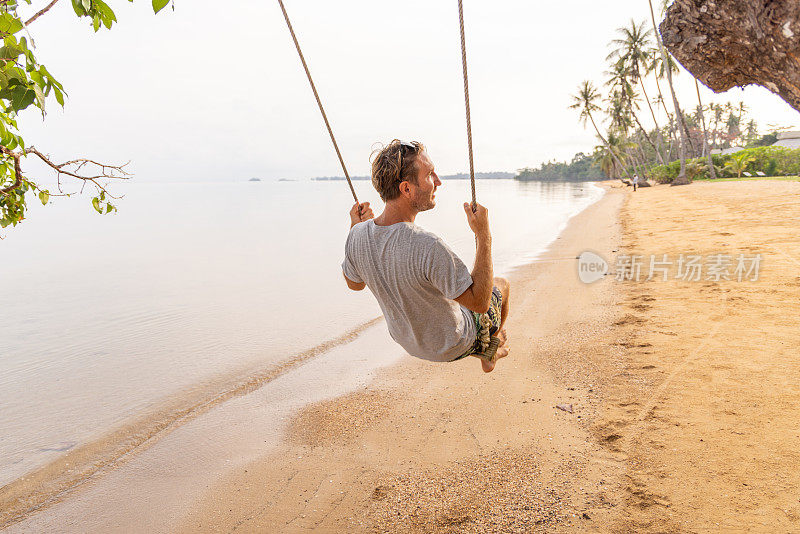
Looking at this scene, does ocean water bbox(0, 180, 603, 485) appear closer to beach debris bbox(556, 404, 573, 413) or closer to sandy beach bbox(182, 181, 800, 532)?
sandy beach bbox(182, 181, 800, 532)

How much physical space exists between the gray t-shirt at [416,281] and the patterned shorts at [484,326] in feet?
0.22

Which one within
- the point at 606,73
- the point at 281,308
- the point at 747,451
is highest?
the point at 606,73

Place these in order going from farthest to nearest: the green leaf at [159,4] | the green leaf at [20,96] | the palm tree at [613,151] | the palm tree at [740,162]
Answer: the palm tree at [613,151], the palm tree at [740,162], the green leaf at [20,96], the green leaf at [159,4]

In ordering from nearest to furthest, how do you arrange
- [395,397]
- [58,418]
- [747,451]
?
[747,451] → [395,397] → [58,418]

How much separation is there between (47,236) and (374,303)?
26581 millimetres

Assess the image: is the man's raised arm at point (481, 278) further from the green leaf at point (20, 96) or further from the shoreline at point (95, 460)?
the shoreline at point (95, 460)

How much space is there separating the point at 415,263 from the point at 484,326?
0.77 m

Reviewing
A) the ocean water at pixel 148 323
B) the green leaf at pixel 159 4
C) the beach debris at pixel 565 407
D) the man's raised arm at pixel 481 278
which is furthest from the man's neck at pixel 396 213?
the ocean water at pixel 148 323

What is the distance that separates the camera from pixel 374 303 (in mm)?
10148

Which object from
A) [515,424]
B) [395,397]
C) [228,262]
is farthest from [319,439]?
[228,262]

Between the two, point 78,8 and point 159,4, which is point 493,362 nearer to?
point 159,4

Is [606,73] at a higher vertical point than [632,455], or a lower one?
higher

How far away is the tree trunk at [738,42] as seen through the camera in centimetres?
165

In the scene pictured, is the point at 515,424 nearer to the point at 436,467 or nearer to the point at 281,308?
the point at 436,467
